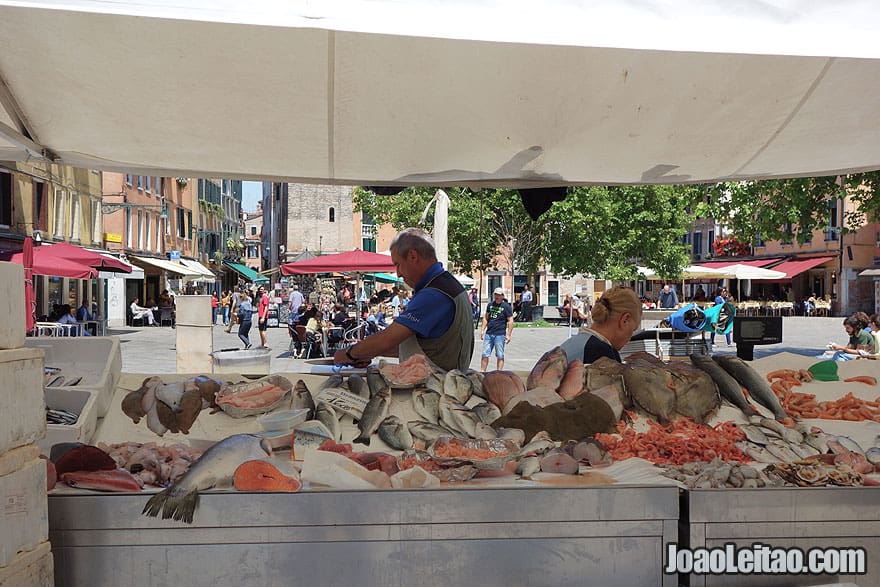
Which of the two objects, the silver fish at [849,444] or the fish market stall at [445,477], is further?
the silver fish at [849,444]

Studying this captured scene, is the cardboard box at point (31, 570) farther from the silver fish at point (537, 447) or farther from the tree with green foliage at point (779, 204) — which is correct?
the tree with green foliage at point (779, 204)

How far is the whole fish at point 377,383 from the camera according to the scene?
10.2 ft

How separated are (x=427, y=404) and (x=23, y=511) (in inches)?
58.4

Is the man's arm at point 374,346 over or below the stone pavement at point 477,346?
over

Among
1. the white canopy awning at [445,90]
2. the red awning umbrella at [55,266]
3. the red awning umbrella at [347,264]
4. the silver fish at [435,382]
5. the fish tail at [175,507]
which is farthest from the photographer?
the red awning umbrella at [347,264]

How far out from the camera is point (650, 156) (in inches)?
167

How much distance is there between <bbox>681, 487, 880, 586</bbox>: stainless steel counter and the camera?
8.62ft

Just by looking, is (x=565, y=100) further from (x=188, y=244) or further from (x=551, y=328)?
(x=188, y=244)

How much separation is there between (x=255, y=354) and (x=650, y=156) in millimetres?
3955

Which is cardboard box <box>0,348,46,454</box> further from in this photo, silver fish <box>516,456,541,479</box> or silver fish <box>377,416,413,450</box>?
silver fish <box>516,456,541,479</box>

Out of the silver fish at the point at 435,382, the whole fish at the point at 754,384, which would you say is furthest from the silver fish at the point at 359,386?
the whole fish at the point at 754,384

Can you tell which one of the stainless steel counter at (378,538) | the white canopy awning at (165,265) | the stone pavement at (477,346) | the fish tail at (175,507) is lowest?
the stone pavement at (477,346)

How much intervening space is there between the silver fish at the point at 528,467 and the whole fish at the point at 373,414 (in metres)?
0.60

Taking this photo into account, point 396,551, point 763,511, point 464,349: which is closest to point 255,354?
point 464,349
